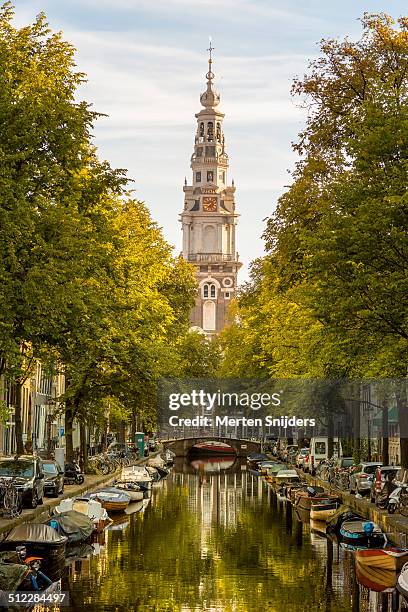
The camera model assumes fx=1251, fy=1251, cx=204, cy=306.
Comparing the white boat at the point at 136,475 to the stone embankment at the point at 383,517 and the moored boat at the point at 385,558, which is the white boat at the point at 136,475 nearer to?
the stone embankment at the point at 383,517

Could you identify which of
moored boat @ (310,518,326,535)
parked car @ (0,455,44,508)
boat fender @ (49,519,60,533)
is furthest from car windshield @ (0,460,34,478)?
moored boat @ (310,518,326,535)

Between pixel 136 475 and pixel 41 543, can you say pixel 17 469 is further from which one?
pixel 136 475

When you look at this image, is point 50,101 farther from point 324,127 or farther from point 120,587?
point 120,587

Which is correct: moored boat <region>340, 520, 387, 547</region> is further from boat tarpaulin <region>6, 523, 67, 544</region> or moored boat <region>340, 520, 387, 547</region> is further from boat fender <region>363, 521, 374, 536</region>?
boat tarpaulin <region>6, 523, 67, 544</region>

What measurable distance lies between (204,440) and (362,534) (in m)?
116

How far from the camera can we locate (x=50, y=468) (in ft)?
192

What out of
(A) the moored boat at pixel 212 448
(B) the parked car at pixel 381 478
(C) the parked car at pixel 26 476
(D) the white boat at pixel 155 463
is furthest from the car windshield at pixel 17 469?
(A) the moored boat at pixel 212 448

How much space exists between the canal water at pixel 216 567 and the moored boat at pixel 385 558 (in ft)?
2.99

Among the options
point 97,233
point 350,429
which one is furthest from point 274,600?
point 350,429

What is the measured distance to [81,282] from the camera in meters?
43.2

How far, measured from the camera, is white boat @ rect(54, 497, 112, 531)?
155 ft

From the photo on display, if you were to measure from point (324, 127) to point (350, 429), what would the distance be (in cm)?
2715

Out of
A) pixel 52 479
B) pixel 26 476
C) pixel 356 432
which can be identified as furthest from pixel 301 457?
pixel 26 476

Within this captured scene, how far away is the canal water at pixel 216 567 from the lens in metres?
30.8
